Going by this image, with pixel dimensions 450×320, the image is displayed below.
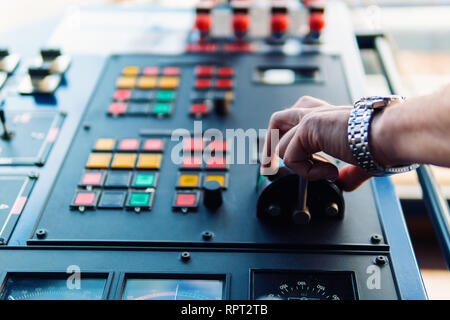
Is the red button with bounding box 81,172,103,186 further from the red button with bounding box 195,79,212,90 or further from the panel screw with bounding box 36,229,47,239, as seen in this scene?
the red button with bounding box 195,79,212,90

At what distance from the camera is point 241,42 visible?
1664 mm

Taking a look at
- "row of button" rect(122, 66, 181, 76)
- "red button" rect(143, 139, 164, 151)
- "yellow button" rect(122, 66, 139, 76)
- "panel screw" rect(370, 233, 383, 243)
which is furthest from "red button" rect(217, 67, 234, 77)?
"panel screw" rect(370, 233, 383, 243)

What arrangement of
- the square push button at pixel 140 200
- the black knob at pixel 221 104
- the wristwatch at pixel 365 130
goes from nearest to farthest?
the wristwatch at pixel 365 130, the square push button at pixel 140 200, the black knob at pixel 221 104

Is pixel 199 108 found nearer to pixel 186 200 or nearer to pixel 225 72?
pixel 225 72

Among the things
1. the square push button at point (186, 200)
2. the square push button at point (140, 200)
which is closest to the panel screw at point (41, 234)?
the square push button at point (140, 200)

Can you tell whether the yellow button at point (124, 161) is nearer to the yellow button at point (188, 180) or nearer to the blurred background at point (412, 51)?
the yellow button at point (188, 180)

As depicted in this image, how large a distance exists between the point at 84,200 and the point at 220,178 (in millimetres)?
337

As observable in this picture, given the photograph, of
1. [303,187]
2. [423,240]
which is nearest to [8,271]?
[303,187]

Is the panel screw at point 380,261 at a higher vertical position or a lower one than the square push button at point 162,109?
lower

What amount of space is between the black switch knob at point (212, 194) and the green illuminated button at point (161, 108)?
365 mm

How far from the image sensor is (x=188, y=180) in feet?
3.75

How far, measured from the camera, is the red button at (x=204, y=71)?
150 centimetres

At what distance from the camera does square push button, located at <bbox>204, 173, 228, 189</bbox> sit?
114 centimetres

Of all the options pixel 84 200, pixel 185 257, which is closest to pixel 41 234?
pixel 84 200
